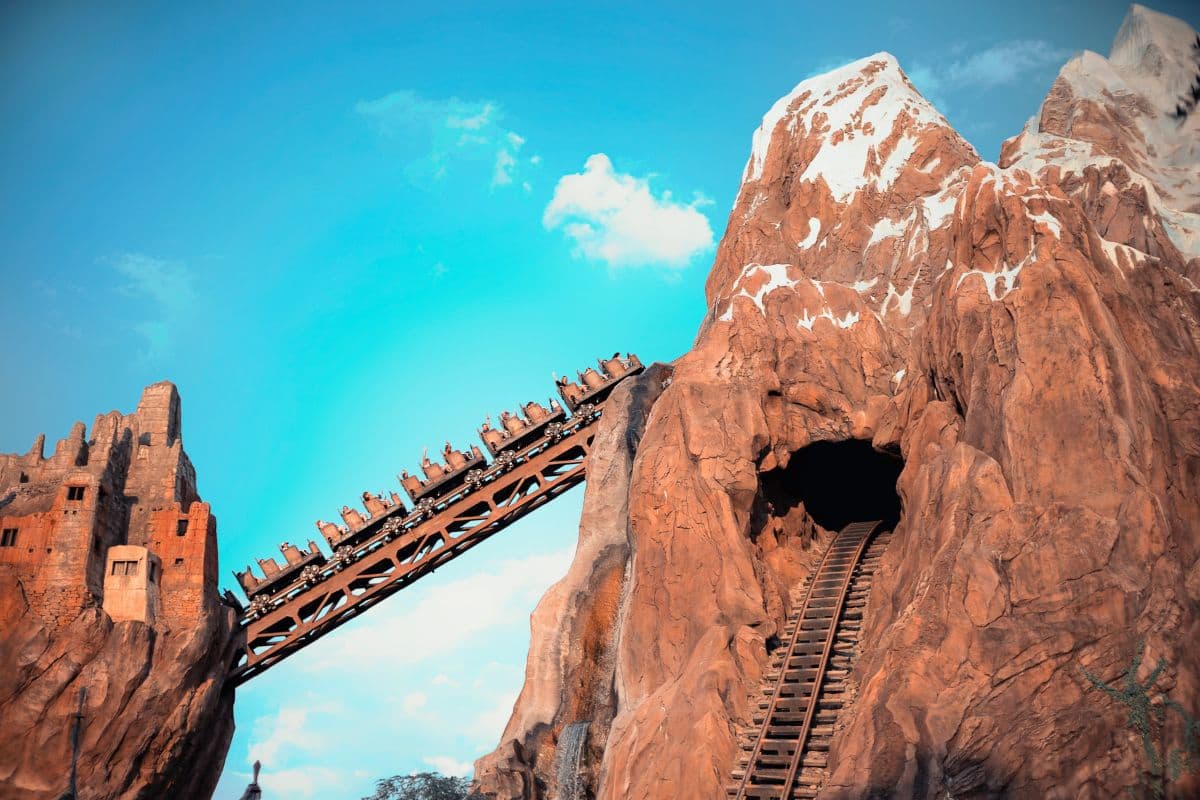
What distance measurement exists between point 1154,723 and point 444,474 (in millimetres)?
26946

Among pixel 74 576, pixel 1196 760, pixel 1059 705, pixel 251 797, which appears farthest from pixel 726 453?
pixel 74 576

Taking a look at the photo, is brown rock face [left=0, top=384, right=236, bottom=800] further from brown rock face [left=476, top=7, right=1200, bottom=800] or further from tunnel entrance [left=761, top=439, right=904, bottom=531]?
tunnel entrance [left=761, top=439, right=904, bottom=531]

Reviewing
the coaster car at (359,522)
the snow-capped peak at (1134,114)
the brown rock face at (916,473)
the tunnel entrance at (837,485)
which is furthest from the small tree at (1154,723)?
the coaster car at (359,522)

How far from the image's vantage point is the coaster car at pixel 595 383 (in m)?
41.5

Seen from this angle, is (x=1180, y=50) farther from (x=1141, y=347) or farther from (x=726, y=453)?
(x=726, y=453)

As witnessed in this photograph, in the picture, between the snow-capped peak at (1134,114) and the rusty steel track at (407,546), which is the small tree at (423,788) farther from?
the snow-capped peak at (1134,114)

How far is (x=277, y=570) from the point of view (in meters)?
40.2

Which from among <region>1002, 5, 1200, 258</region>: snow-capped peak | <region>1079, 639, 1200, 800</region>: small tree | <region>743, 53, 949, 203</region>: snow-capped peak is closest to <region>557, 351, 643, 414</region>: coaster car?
<region>743, 53, 949, 203</region>: snow-capped peak

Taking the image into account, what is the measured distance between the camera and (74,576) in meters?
36.4

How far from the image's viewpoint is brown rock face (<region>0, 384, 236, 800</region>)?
34.6 m

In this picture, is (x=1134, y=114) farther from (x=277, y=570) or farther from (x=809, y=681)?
(x=277, y=570)

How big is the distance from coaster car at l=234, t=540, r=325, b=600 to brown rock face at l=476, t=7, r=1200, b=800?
419 inches

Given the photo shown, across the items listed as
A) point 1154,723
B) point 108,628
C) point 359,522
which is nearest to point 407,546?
point 359,522

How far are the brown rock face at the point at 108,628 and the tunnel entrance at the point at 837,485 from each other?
19.1m
